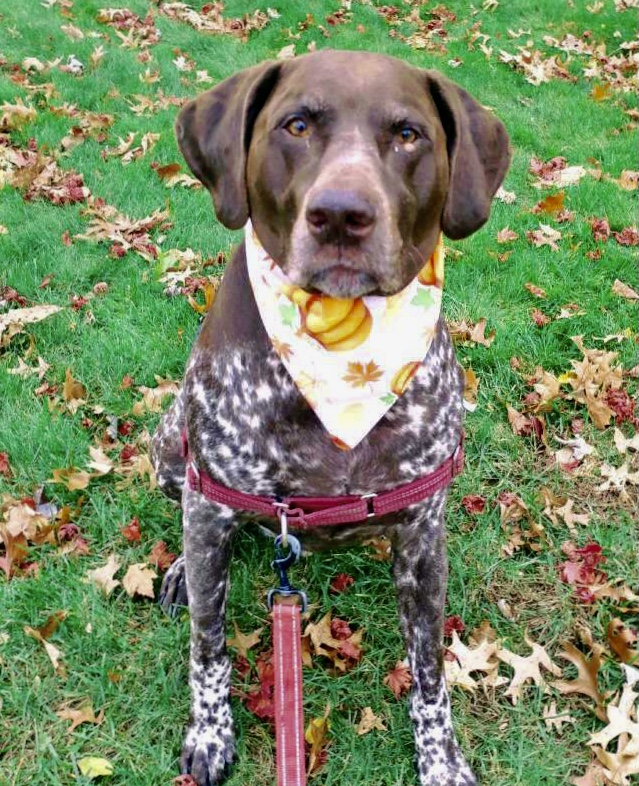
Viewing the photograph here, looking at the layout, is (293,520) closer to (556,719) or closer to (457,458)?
(457,458)

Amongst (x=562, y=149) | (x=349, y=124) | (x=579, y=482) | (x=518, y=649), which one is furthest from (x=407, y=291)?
(x=562, y=149)

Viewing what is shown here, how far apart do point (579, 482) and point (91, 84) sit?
5867mm

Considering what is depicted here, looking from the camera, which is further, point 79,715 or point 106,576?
point 106,576

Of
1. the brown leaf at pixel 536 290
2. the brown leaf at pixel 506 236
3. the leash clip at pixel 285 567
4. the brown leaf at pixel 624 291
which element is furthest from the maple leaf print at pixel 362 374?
the brown leaf at pixel 506 236

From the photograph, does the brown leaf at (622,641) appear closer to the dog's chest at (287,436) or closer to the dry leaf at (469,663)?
the dry leaf at (469,663)

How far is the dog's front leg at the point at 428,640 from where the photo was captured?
2.82 metres

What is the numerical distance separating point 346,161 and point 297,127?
0.24 meters

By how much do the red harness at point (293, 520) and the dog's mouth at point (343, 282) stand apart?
72 centimetres

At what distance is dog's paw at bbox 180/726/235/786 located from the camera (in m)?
2.77

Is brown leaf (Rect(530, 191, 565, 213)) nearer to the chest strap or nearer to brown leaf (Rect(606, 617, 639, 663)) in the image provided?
brown leaf (Rect(606, 617, 639, 663))

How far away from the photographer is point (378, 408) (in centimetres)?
254

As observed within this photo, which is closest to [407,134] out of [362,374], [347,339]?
[347,339]

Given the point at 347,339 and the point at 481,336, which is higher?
the point at 347,339

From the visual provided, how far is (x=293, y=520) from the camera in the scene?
2611 millimetres
